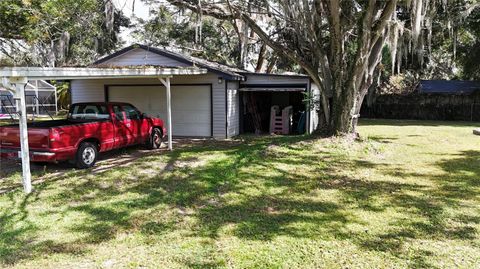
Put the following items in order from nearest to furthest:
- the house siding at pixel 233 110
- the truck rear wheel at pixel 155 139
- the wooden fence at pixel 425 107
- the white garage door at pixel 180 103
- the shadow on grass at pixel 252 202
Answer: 1. the shadow on grass at pixel 252 202
2. the truck rear wheel at pixel 155 139
3. the house siding at pixel 233 110
4. the white garage door at pixel 180 103
5. the wooden fence at pixel 425 107

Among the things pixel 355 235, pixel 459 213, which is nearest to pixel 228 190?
pixel 355 235

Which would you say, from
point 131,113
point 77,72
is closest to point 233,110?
point 131,113

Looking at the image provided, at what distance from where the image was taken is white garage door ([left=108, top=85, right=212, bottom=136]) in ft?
47.1

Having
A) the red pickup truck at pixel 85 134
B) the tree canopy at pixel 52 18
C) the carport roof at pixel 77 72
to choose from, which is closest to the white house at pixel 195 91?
the tree canopy at pixel 52 18

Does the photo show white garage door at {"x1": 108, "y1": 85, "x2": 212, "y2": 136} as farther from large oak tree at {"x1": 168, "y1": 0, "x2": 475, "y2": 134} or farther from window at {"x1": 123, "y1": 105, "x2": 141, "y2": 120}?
window at {"x1": 123, "y1": 105, "x2": 141, "y2": 120}

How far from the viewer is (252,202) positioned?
240 inches

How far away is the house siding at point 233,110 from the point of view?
14180 mm

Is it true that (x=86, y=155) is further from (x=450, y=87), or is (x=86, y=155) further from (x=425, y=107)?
(x=450, y=87)

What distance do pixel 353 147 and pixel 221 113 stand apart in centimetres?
521

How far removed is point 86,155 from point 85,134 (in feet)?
1.59

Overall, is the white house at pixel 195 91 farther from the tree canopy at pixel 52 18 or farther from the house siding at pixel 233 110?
the tree canopy at pixel 52 18

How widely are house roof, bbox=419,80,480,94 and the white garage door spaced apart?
52.1ft

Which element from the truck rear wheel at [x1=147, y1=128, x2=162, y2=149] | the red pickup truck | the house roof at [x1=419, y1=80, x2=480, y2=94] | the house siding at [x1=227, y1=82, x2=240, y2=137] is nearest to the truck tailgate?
the red pickup truck

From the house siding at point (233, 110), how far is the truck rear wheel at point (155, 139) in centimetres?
312
